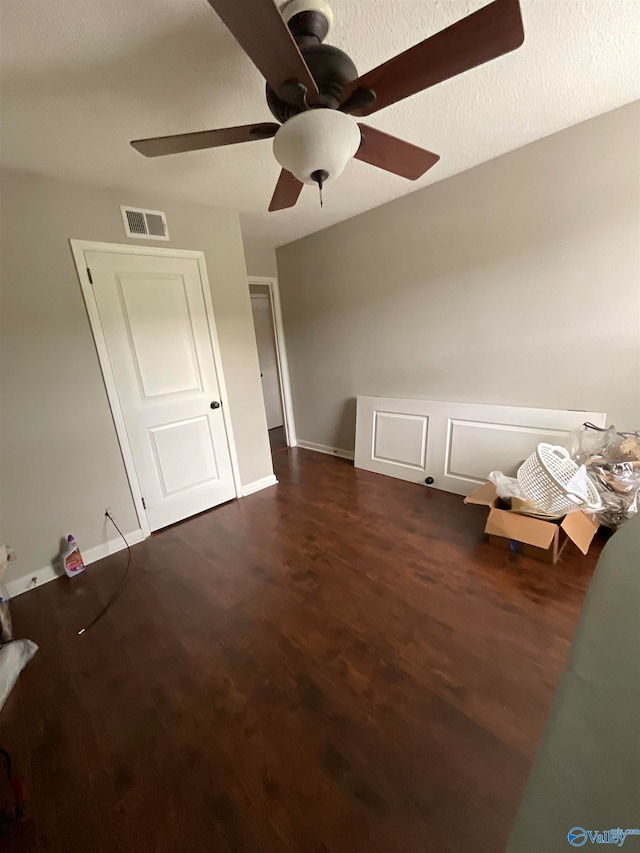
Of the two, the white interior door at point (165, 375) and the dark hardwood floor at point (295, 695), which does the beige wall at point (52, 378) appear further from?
the dark hardwood floor at point (295, 695)

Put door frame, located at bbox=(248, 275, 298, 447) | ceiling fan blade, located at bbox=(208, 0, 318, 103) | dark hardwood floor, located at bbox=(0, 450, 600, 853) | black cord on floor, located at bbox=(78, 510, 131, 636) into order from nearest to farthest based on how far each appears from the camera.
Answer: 1. ceiling fan blade, located at bbox=(208, 0, 318, 103)
2. dark hardwood floor, located at bbox=(0, 450, 600, 853)
3. black cord on floor, located at bbox=(78, 510, 131, 636)
4. door frame, located at bbox=(248, 275, 298, 447)

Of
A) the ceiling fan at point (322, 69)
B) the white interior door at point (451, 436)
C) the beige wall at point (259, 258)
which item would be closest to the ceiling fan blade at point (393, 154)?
the ceiling fan at point (322, 69)

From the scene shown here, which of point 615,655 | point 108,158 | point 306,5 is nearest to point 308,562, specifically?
point 615,655

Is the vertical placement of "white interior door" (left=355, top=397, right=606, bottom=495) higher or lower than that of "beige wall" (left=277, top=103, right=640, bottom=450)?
lower

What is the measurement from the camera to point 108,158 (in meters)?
1.87

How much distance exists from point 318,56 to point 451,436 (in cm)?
245

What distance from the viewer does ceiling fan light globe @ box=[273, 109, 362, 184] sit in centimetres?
103

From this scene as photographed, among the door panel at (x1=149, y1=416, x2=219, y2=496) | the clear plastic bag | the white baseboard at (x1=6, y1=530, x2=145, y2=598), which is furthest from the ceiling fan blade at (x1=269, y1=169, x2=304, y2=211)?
the white baseboard at (x1=6, y1=530, x2=145, y2=598)

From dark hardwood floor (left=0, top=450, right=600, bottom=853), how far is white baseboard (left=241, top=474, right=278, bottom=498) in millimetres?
853

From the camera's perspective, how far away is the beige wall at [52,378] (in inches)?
77.0

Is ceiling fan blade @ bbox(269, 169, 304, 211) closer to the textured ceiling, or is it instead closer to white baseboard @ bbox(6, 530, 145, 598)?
the textured ceiling

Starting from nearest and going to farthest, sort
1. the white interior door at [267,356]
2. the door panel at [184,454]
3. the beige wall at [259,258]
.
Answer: the door panel at [184,454] < the beige wall at [259,258] < the white interior door at [267,356]

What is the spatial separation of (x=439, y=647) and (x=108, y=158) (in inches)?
119

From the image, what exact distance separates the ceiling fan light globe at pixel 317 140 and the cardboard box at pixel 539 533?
6.49 ft
